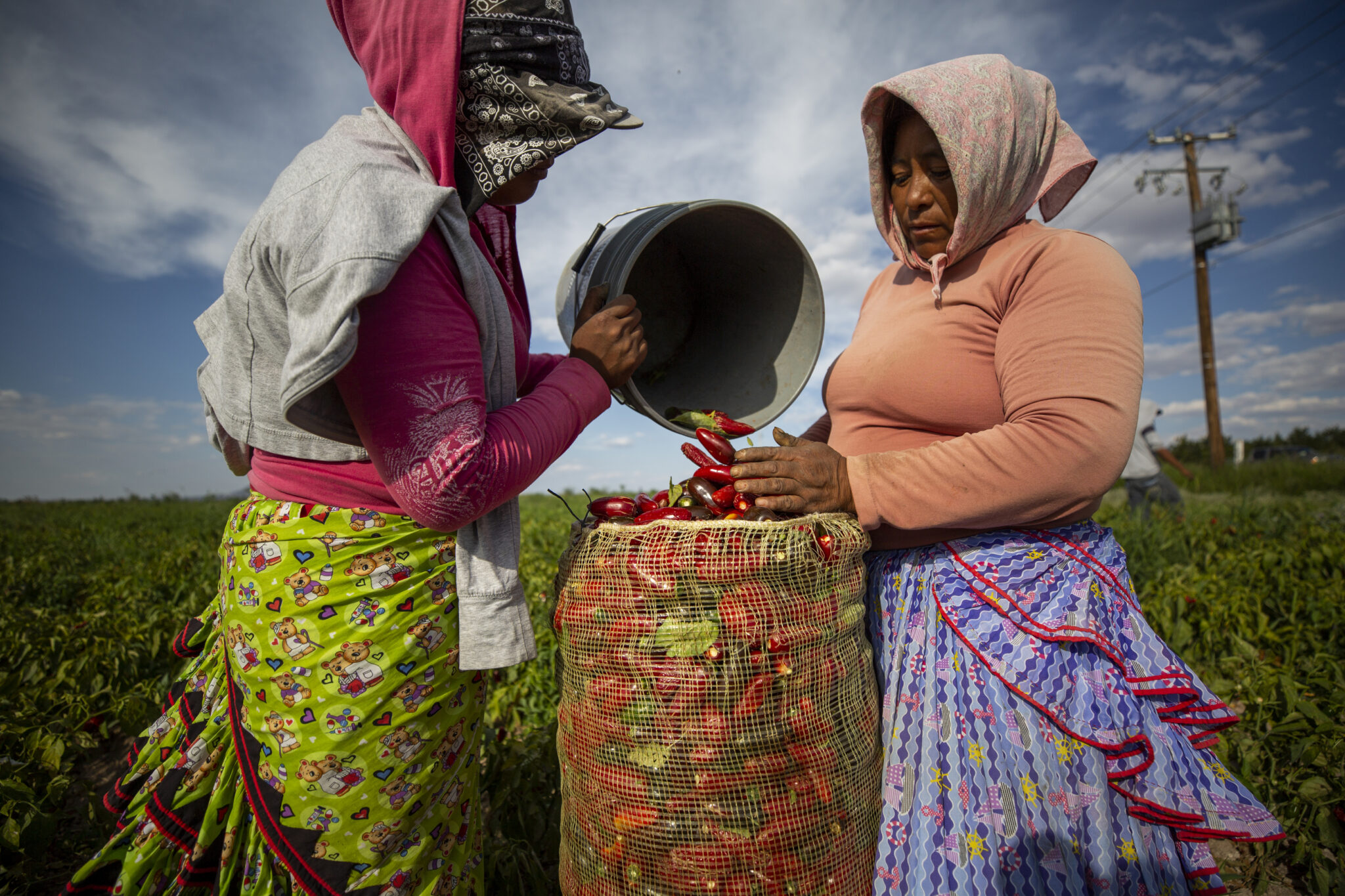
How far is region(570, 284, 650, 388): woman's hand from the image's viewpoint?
1.49 metres

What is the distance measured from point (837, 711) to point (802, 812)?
0.67ft

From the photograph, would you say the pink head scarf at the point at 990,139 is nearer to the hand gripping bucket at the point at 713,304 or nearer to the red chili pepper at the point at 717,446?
the hand gripping bucket at the point at 713,304

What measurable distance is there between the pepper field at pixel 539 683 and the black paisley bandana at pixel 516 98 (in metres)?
2.07

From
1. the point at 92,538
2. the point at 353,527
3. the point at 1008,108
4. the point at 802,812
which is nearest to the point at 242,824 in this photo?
the point at 353,527

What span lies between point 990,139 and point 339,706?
181cm

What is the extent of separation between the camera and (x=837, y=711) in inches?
54.2

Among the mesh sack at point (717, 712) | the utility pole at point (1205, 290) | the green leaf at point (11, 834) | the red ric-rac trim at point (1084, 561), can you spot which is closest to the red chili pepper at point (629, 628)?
the mesh sack at point (717, 712)

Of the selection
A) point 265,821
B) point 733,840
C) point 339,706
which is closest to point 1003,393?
point 733,840

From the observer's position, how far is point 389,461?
1147 mm

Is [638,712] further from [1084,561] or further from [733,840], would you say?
[1084,561]

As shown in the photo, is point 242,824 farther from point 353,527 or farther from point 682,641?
point 682,641

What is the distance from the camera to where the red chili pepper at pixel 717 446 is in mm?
1693

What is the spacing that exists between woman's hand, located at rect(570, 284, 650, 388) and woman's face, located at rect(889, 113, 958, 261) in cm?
75

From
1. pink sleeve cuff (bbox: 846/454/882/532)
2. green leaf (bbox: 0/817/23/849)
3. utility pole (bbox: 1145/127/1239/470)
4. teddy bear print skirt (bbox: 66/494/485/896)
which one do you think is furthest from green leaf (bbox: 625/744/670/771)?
utility pole (bbox: 1145/127/1239/470)
